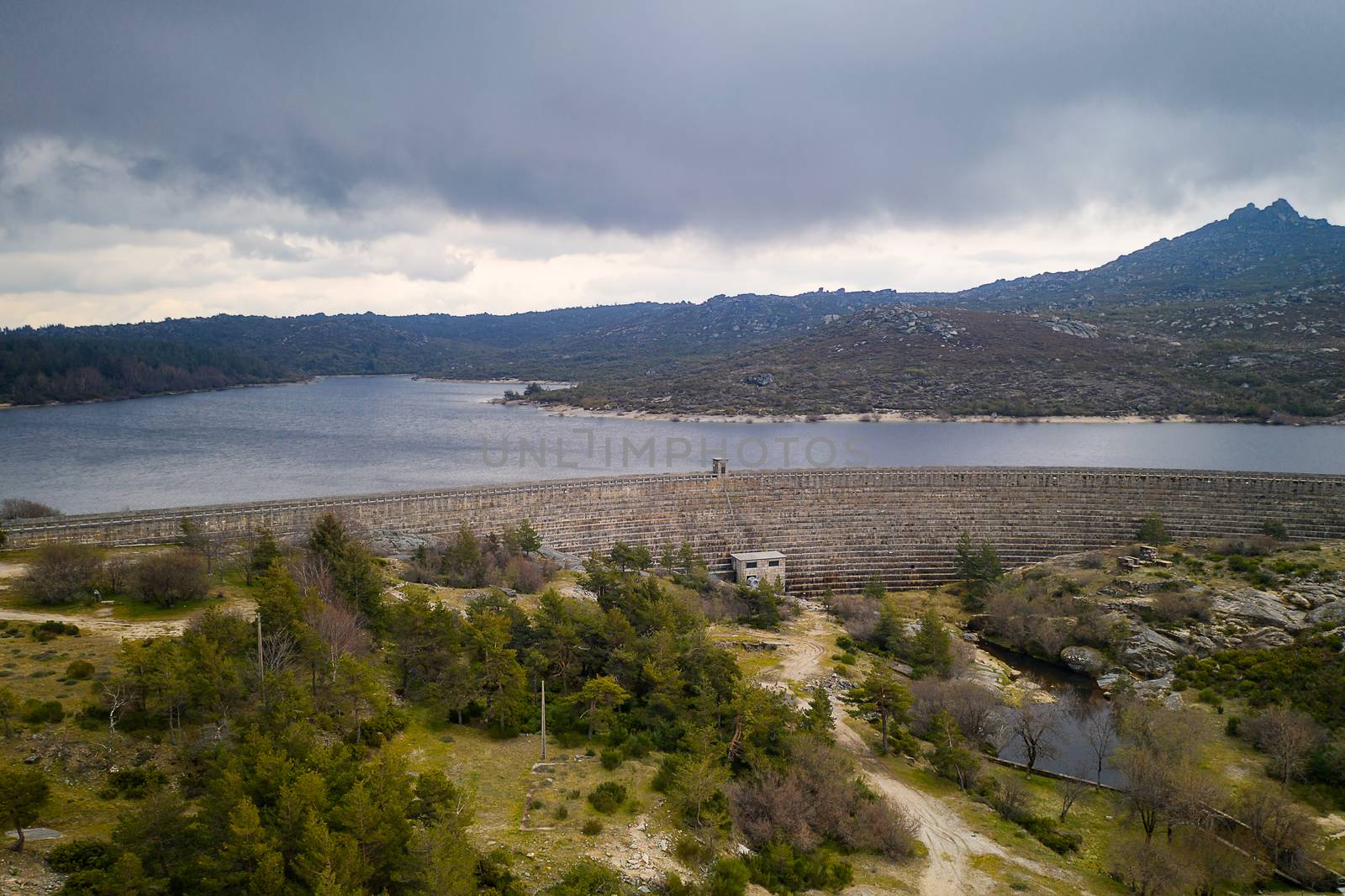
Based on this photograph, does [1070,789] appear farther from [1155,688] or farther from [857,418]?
[857,418]

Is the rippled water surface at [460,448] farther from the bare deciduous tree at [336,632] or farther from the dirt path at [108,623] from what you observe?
the bare deciduous tree at [336,632]

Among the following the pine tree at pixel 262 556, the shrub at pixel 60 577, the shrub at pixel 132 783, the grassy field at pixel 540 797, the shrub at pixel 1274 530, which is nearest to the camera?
the shrub at pixel 132 783

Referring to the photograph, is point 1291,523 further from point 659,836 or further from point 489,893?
point 489,893

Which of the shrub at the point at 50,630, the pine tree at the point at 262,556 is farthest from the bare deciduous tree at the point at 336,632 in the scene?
the shrub at the point at 50,630

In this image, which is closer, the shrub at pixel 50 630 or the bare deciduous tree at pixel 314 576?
the shrub at pixel 50 630

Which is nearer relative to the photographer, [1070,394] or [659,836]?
[659,836]

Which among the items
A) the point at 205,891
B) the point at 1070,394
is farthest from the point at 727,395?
the point at 205,891

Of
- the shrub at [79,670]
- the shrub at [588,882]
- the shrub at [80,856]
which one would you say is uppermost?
the shrub at [79,670]
